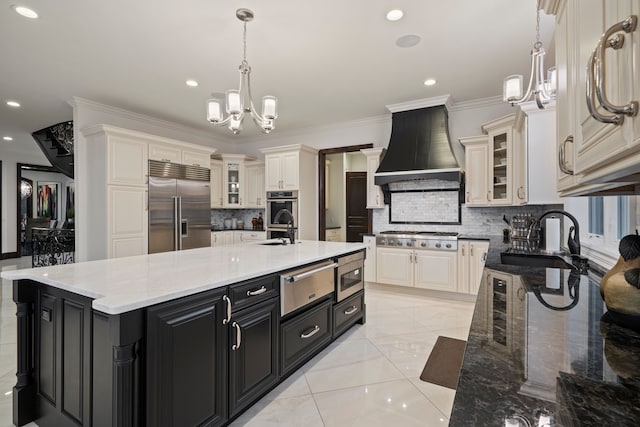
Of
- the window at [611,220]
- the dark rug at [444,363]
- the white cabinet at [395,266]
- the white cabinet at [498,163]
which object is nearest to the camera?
the window at [611,220]

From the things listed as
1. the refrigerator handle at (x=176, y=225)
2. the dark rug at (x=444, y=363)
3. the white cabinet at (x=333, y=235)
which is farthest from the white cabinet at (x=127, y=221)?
the dark rug at (x=444, y=363)

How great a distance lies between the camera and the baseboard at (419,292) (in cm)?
436

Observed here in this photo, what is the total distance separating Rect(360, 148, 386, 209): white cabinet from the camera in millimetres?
5156

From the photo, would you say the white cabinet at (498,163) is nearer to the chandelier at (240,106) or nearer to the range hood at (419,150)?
the range hood at (419,150)

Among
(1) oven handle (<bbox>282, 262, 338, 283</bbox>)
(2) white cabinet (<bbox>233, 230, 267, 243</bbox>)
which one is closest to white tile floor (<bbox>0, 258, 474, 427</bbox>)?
(1) oven handle (<bbox>282, 262, 338, 283</bbox>)

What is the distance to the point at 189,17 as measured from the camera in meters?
2.62

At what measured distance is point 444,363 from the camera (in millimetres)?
2584

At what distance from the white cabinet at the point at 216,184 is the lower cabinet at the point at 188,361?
5.00 meters

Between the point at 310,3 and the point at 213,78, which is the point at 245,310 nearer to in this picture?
the point at 310,3

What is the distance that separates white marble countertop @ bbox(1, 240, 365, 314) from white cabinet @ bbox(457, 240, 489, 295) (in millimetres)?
2493

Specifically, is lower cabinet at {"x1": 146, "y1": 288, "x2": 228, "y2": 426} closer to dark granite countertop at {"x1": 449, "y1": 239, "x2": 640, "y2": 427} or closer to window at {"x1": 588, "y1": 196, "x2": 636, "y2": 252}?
dark granite countertop at {"x1": 449, "y1": 239, "x2": 640, "y2": 427}

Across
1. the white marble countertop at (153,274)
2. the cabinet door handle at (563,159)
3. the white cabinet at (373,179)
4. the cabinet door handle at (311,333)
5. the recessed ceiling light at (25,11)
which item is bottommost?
the cabinet door handle at (311,333)

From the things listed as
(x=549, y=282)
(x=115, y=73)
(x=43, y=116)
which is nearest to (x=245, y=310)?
(x=549, y=282)

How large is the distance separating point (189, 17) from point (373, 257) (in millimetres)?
3795
